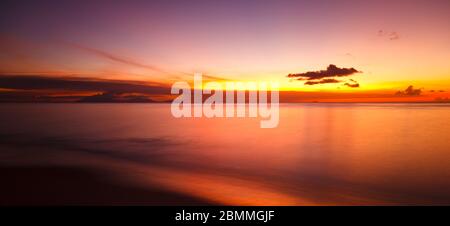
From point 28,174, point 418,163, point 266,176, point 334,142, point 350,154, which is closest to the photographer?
point 28,174

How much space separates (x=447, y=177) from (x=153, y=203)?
6.96 metres

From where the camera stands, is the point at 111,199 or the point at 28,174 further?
the point at 28,174

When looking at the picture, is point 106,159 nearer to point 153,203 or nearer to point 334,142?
point 153,203

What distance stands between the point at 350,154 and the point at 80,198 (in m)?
8.55

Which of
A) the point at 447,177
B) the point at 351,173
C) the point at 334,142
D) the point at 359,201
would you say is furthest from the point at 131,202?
the point at 334,142

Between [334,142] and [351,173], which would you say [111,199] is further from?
[334,142]

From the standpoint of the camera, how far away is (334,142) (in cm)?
1327

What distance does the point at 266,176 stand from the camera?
7336 mm

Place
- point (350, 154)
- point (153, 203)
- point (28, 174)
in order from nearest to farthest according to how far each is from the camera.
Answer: point (153, 203) → point (28, 174) → point (350, 154)
